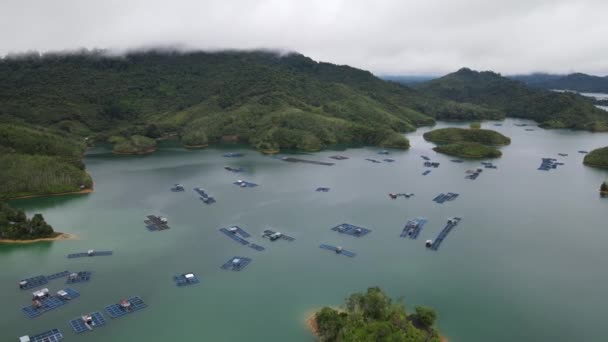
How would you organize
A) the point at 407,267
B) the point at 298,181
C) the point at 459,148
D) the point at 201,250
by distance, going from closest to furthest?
the point at 407,267 → the point at 201,250 → the point at 298,181 → the point at 459,148

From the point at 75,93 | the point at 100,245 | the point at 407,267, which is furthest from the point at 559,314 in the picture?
the point at 75,93

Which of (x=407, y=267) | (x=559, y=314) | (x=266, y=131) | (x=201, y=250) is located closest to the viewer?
(x=559, y=314)

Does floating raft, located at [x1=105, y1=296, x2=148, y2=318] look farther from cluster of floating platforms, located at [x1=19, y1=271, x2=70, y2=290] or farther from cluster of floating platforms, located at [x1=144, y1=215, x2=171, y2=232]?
cluster of floating platforms, located at [x1=144, y1=215, x2=171, y2=232]

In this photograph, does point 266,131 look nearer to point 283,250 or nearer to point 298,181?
point 298,181

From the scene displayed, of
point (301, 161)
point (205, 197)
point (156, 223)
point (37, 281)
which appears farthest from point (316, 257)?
point (301, 161)

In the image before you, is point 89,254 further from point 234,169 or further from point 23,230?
point 234,169

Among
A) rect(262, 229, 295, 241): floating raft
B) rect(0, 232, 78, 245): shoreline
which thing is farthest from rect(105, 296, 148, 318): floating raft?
rect(0, 232, 78, 245): shoreline

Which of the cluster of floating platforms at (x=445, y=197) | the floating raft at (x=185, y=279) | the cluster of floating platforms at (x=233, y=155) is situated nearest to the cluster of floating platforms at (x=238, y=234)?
the floating raft at (x=185, y=279)
